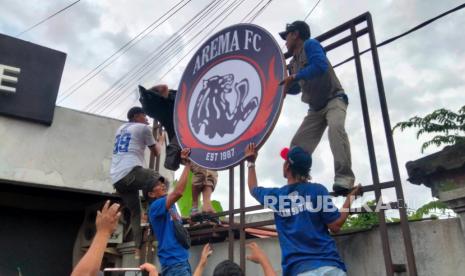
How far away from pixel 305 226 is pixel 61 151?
621 centimetres

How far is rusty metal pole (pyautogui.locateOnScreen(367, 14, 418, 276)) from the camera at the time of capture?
10.2 ft

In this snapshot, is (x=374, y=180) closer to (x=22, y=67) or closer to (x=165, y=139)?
(x=165, y=139)

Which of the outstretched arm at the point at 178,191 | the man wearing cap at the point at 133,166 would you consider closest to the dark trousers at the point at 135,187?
the man wearing cap at the point at 133,166

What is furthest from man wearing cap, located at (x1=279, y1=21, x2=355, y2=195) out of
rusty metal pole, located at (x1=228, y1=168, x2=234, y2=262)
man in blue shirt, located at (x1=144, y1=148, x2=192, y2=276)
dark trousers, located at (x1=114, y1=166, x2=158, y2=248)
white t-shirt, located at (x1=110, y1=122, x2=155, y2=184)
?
white t-shirt, located at (x1=110, y1=122, x2=155, y2=184)

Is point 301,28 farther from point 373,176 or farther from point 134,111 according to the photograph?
point 134,111

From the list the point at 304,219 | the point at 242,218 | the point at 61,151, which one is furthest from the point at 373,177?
the point at 61,151

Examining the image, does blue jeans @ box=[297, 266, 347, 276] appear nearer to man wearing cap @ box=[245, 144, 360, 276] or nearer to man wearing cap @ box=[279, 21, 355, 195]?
man wearing cap @ box=[245, 144, 360, 276]

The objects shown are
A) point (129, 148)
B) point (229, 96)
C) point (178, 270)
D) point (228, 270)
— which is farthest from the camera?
point (129, 148)

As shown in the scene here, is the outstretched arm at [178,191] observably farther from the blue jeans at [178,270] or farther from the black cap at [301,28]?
the black cap at [301,28]

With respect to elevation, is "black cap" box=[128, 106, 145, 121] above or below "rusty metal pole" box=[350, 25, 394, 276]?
above

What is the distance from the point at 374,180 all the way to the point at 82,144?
20.6ft

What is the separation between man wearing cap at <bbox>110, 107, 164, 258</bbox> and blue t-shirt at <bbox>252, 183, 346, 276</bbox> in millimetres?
2182

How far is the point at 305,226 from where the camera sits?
3.08 metres

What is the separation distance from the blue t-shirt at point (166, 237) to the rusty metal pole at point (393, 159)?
190cm
